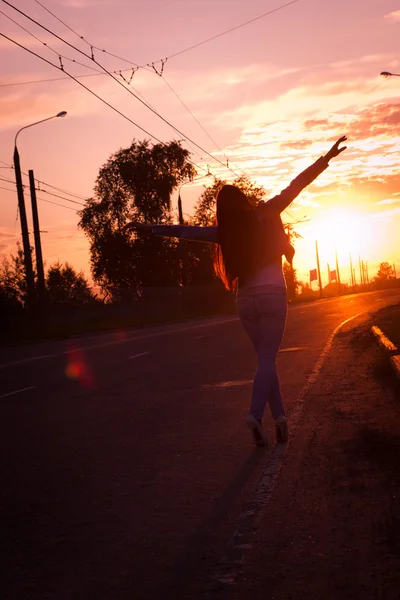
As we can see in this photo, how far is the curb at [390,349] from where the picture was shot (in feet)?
35.4

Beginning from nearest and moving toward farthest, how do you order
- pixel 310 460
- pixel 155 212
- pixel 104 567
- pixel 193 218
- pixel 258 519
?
pixel 104 567 → pixel 258 519 → pixel 310 460 → pixel 155 212 → pixel 193 218

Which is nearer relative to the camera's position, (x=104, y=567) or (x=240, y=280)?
(x=104, y=567)

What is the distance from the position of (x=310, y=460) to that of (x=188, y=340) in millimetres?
15815

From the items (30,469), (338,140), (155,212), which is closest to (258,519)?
(30,469)

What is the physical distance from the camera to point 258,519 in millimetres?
4734

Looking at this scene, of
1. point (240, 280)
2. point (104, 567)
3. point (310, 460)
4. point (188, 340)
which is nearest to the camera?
point (104, 567)

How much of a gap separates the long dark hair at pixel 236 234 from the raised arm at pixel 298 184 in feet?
0.54

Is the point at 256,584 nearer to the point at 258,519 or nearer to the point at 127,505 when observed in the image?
the point at 258,519

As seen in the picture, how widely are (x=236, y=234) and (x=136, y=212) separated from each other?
6604 centimetres

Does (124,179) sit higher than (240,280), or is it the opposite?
(124,179)

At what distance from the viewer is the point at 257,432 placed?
262 inches

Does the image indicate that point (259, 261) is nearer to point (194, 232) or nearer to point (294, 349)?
point (194, 232)

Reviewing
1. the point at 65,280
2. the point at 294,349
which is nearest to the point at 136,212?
the point at 65,280

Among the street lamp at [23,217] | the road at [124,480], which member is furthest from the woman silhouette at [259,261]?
the street lamp at [23,217]
